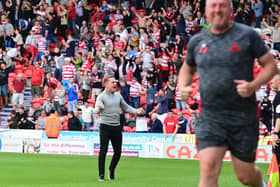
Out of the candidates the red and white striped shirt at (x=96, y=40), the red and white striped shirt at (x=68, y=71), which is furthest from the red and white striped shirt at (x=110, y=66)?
the red and white striped shirt at (x=96, y=40)

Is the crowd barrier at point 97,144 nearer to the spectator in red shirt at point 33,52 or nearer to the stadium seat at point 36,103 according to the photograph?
the stadium seat at point 36,103

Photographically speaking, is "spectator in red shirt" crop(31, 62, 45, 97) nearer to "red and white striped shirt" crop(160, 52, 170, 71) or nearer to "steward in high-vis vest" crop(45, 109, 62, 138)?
"steward in high-vis vest" crop(45, 109, 62, 138)

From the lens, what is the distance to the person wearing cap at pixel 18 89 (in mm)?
32719

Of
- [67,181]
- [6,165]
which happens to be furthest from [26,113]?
[67,181]

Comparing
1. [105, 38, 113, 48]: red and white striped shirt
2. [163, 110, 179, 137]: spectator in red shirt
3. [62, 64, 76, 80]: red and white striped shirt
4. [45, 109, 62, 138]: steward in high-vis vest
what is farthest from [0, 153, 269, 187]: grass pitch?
[105, 38, 113, 48]: red and white striped shirt

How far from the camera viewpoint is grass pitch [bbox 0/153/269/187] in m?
16.1

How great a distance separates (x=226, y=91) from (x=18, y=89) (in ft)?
84.9

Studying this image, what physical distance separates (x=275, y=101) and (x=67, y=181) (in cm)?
588

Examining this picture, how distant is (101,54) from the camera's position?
32469 millimetres

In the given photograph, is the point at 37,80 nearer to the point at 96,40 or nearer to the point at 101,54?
the point at 101,54

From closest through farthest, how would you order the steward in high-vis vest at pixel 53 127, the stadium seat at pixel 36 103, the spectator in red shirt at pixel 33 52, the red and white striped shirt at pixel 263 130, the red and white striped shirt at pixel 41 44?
the red and white striped shirt at pixel 263 130 → the steward in high-vis vest at pixel 53 127 → the stadium seat at pixel 36 103 → the spectator in red shirt at pixel 33 52 → the red and white striped shirt at pixel 41 44

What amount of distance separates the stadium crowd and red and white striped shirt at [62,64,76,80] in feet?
0.17

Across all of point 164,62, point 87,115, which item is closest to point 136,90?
point 164,62

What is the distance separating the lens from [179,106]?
95.2 ft
